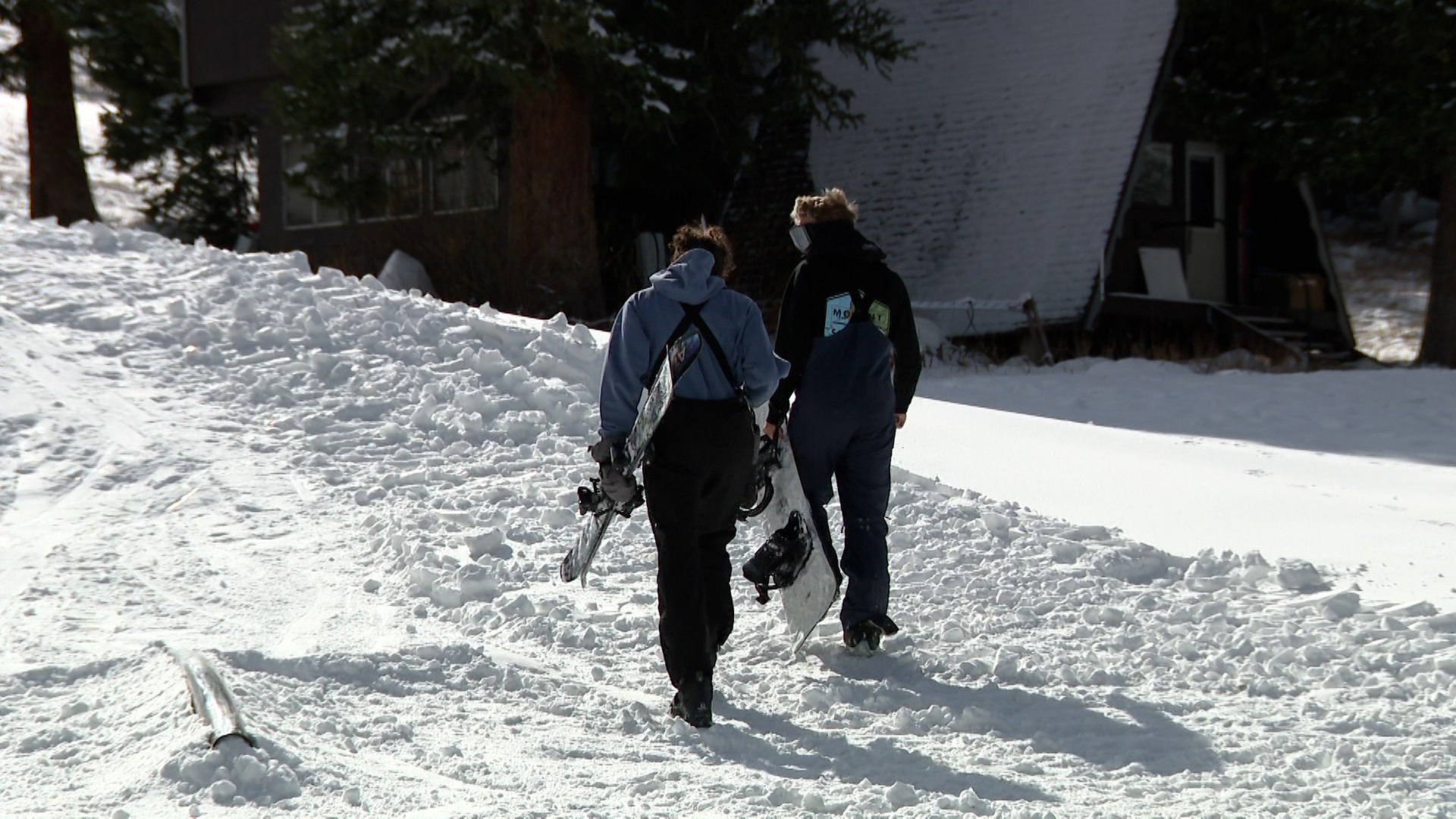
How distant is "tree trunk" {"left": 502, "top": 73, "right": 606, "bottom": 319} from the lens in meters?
17.2

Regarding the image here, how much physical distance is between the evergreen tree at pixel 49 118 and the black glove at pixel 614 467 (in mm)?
22877

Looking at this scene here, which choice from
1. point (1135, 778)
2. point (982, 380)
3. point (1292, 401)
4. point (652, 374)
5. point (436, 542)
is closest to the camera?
point (1135, 778)

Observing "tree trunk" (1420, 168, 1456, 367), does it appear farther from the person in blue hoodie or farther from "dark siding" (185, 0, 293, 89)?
the person in blue hoodie

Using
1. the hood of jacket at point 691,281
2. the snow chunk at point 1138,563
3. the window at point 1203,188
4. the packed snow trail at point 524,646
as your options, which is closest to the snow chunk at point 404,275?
the packed snow trail at point 524,646

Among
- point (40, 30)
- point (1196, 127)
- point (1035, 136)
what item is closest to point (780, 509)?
point (1035, 136)

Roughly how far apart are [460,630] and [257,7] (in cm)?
1878

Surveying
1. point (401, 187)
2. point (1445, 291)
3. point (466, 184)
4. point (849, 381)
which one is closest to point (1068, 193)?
point (1445, 291)

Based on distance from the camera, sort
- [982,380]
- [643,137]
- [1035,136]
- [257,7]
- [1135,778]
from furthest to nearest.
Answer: [257,7] → [1035,136] → [643,137] → [982,380] → [1135,778]

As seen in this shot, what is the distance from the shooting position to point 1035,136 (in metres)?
20.0

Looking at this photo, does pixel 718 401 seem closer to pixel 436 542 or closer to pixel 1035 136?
pixel 436 542

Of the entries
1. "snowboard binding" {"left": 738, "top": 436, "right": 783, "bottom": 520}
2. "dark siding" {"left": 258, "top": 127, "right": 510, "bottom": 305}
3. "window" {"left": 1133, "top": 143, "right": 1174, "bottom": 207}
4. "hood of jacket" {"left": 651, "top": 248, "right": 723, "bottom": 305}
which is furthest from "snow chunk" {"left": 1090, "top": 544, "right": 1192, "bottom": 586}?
"window" {"left": 1133, "top": 143, "right": 1174, "bottom": 207}

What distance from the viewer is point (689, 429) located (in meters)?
5.19

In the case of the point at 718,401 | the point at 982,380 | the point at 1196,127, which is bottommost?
the point at 982,380

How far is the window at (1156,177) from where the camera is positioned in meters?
20.6
